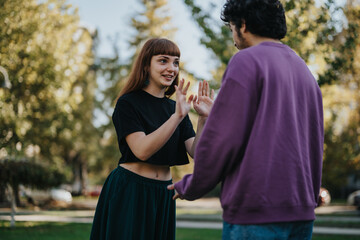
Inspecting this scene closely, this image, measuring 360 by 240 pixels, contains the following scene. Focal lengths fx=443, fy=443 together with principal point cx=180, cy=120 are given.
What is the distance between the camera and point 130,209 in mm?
2818

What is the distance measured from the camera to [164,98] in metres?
3.15

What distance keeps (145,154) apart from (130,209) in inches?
17.8

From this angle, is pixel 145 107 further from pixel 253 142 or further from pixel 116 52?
pixel 116 52

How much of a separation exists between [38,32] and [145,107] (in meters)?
15.1

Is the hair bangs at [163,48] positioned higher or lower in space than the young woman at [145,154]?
higher

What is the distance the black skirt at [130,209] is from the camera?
2.80 m

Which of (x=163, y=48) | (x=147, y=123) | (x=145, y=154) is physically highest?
(x=163, y=48)

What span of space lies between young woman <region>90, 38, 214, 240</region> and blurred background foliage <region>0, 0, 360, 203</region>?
5805mm

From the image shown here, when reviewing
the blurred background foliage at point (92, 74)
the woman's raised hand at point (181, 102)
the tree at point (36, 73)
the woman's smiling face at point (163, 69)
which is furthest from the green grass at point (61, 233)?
the woman's raised hand at point (181, 102)

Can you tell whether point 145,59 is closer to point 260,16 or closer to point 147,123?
point 147,123

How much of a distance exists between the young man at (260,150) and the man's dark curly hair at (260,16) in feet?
0.34

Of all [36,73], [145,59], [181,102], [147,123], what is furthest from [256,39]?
[36,73]

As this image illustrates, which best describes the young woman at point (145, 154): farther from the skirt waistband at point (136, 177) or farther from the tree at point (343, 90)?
the tree at point (343, 90)

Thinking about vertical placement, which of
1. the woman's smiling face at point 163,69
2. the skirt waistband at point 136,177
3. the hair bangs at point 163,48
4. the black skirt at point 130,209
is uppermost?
the hair bangs at point 163,48
